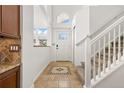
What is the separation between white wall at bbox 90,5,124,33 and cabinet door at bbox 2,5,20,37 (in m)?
3.21

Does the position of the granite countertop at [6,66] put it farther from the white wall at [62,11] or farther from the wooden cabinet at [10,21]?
the white wall at [62,11]

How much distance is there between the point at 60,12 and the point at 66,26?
35.5 inches

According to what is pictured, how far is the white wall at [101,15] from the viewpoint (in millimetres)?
5547

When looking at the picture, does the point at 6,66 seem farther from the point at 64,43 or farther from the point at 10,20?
the point at 64,43

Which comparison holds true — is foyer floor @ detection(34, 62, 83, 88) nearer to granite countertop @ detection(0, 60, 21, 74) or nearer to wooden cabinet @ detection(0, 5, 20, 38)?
granite countertop @ detection(0, 60, 21, 74)

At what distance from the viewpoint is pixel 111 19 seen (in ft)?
18.4

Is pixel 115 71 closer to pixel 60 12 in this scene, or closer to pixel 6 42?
pixel 6 42

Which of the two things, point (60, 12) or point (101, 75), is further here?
point (60, 12)

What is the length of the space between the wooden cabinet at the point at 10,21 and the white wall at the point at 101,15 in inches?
126

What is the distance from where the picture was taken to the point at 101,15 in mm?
5578

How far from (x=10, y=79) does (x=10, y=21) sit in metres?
0.91

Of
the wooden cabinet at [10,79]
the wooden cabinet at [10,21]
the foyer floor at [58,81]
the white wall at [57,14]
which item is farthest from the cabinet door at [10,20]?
the white wall at [57,14]

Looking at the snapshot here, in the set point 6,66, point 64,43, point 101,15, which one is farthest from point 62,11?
point 6,66
